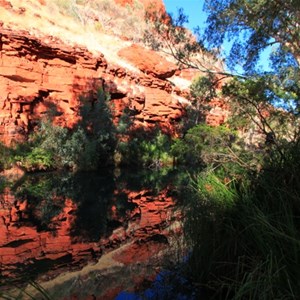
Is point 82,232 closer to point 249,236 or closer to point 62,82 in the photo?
point 249,236

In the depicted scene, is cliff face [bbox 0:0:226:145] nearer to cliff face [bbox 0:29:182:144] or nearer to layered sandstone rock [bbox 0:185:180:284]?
cliff face [bbox 0:29:182:144]

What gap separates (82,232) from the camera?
6.75m

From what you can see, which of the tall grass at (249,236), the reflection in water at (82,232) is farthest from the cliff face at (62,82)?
the tall grass at (249,236)

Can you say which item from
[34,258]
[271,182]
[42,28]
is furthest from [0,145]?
[271,182]

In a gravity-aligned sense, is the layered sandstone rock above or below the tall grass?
below

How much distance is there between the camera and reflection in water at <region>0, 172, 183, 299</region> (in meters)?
4.49

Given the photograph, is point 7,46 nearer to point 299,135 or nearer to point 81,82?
point 81,82

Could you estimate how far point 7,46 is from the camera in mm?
16656

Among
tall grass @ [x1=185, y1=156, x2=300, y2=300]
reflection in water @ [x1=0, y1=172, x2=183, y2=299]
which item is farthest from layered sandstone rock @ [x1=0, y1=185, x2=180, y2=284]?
tall grass @ [x1=185, y1=156, x2=300, y2=300]

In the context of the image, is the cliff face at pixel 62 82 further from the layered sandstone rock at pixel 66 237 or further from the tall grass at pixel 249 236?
the tall grass at pixel 249 236

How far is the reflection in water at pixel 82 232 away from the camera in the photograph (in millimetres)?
4488

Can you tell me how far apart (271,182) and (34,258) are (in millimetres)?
3600

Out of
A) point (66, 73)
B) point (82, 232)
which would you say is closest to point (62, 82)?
point (66, 73)

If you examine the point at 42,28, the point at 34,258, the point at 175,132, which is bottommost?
the point at 34,258
